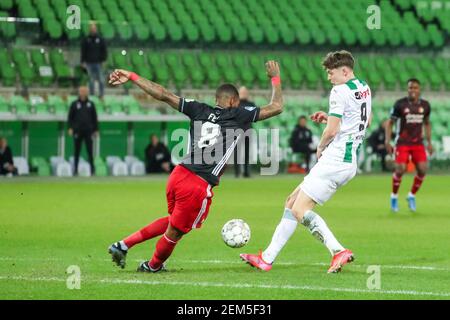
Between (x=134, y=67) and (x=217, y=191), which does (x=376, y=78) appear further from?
(x=217, y=191)

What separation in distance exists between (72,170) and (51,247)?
14.0 meters

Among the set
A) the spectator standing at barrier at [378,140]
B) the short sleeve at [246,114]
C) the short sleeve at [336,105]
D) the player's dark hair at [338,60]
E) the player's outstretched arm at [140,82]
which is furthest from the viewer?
the spectator standing at barrier at [378,140]

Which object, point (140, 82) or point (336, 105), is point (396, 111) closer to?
point (336, 105)

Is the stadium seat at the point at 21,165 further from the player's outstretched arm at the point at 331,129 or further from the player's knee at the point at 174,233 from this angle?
the player's outstretched arm at the point at 331,129

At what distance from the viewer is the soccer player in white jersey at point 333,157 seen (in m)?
10.5

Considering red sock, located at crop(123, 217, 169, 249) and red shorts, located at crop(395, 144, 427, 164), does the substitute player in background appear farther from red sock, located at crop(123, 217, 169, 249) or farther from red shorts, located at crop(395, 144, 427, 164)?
red shorts, located at crop(395, 144, 427, 164)

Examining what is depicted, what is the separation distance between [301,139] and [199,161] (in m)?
A: 18.8

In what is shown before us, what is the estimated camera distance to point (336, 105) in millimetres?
10438

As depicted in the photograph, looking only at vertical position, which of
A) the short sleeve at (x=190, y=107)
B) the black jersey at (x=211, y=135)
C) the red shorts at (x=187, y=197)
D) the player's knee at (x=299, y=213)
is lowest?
the player's knee at (x=299, y=213)

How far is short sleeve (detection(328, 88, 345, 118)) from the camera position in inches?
410

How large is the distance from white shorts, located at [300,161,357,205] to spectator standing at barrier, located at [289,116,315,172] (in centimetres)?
1809

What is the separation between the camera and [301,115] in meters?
29.9

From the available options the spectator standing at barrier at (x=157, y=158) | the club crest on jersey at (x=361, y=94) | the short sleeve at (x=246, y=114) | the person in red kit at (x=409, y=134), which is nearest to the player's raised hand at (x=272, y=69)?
the short sleeve at (x=246, y=114)

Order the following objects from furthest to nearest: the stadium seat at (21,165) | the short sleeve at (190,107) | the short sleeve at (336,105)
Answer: the stadium seat at (21,165)
the short sleeve at (336,105)
the short sleeve at (190,107)
